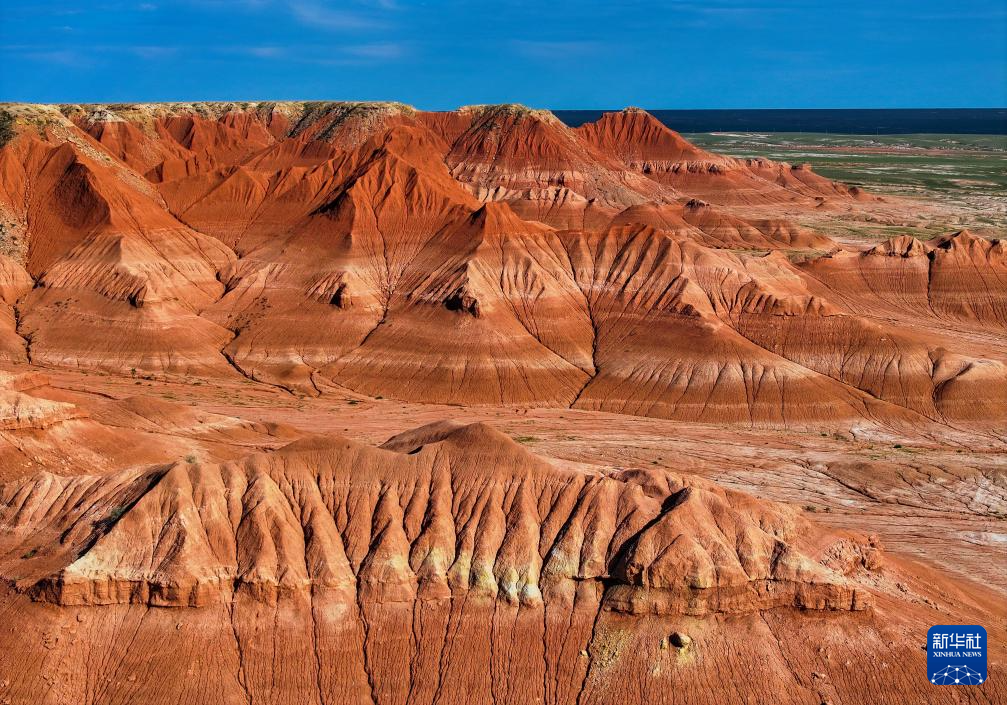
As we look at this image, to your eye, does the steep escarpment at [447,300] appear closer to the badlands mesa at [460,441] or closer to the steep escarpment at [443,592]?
the badlands mesa at [460,441]

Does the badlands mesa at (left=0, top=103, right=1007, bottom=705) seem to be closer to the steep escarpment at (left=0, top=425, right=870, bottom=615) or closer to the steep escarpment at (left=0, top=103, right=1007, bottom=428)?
the steep escarpment at (left=0, top=425, right=870, bottom=615)

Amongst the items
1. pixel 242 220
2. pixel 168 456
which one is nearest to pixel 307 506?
pixel 168 456

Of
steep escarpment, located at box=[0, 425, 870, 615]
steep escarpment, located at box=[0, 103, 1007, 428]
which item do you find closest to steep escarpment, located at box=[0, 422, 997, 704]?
steep escarpment, located at box=[0, 425, 870, 615]

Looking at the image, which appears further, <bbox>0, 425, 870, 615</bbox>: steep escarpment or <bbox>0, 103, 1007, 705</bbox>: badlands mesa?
<bbox>0, 425, 870, 615</bbox>: steep escarpment

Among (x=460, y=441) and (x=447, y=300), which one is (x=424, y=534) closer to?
(x=460, y=441)

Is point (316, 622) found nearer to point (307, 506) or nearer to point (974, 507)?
point (307, 506)

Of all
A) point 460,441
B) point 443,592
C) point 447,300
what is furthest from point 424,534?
point 447,300

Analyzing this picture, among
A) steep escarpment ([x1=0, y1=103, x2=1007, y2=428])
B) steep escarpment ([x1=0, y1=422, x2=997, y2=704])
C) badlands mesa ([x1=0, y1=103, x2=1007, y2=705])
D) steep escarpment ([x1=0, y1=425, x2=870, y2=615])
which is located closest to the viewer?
steep escarpment ([x1=0, y1=422, x2=997, y2=704])

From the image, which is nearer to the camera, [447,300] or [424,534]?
[424,534]
